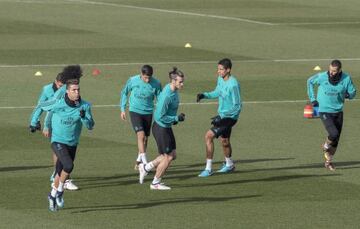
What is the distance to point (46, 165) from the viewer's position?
2694 centimetres

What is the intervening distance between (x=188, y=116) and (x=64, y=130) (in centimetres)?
1217

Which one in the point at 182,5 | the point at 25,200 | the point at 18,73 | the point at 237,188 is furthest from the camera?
the point at 182,5

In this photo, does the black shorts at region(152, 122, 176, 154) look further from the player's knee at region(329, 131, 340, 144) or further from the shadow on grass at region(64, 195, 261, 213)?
the player's knee at region(329, 131, 340, 144)

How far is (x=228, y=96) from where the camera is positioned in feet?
85.6

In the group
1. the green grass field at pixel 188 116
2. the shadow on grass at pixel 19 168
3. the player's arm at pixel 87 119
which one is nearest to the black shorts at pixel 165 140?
the green grass field at pixel 188 116

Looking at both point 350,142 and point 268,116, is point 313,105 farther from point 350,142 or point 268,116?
point 268,116

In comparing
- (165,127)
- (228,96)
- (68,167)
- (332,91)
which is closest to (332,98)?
(332,91)

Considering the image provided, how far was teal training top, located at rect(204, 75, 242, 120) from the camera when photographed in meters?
26.0

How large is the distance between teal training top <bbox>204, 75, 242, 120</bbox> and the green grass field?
1256mm

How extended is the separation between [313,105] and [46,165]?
18.3 feet

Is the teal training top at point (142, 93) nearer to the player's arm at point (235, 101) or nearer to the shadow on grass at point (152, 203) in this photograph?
the player's arm at point (235, 101)

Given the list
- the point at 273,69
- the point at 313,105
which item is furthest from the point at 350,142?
the point at 273,69

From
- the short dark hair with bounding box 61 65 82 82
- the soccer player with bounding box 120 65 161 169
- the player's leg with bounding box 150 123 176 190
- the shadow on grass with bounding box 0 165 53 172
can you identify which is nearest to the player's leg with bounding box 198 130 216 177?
the soccer player with bounding box 120 65 161 169

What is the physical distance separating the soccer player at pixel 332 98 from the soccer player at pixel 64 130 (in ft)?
20.5
